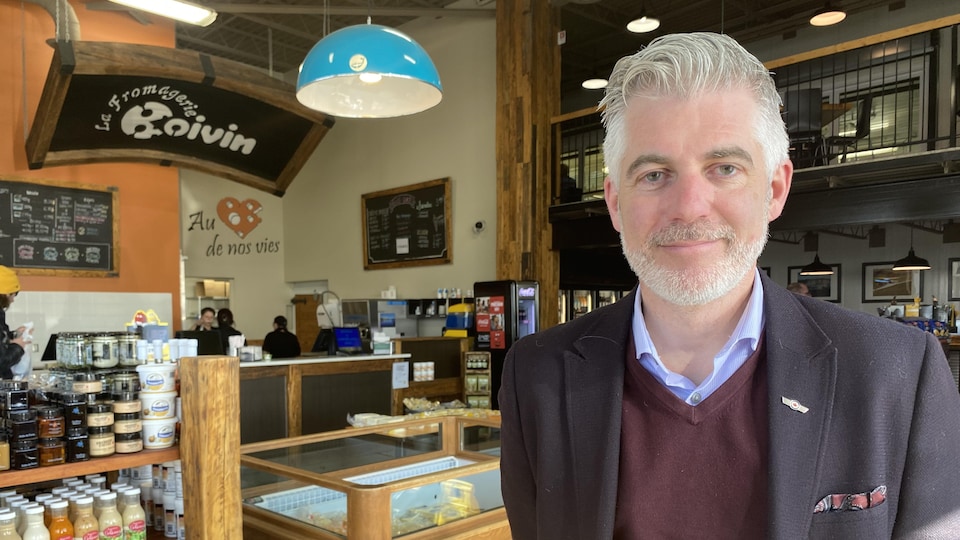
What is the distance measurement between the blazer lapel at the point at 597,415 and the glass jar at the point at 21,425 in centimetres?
163

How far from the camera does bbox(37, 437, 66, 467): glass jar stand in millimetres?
1922

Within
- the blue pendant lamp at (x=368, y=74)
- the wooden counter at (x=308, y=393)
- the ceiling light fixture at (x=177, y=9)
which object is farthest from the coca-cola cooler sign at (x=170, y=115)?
the blue pendant lamp at (x=368, y=74)

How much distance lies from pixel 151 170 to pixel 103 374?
5549mm

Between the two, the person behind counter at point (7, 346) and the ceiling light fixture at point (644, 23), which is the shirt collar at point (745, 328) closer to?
the person behind counter at point (7, 346)

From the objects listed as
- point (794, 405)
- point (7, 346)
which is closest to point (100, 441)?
point (794, 405)

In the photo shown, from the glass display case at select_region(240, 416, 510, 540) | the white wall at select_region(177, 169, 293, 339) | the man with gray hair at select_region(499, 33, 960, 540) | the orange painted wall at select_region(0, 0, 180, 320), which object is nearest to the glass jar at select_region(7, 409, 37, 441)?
the glass display case at select_region(240, 416, 510, 540)

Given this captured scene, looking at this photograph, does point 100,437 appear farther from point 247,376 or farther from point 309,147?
point 309,147

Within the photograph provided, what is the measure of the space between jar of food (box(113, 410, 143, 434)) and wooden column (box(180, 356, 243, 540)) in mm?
143

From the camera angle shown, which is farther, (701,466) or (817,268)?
(817,268)

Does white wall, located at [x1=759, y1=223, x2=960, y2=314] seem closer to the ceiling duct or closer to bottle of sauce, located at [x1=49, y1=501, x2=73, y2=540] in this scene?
the ceiling duct

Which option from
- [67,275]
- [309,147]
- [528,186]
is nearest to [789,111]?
[528,186]

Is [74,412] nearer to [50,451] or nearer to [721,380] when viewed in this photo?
[50,451]

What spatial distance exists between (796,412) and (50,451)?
200 cm

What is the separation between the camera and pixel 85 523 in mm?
2020
